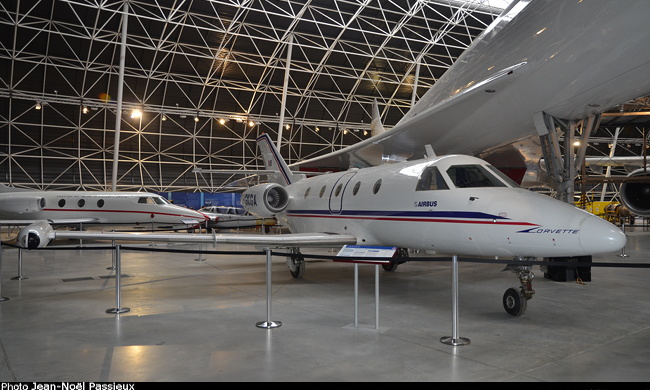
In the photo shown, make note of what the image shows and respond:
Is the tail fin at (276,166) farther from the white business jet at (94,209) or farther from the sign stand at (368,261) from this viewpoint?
the sign stand at (368,261)

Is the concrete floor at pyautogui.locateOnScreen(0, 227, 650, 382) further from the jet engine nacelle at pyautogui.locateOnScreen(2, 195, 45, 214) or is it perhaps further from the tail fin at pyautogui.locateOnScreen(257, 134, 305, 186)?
the jet engine nacelle at pyautogui.locateOnScreen(2, 195, 45, 214)

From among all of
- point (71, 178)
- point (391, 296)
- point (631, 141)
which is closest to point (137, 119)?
point (71, 178)

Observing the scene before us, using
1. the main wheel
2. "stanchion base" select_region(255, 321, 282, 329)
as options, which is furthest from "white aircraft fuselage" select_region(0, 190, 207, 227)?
the main wheel

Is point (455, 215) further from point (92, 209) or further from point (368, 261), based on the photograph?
point (92, 209)

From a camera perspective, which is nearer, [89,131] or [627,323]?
[627,323]

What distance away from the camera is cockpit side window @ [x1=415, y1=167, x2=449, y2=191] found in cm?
712

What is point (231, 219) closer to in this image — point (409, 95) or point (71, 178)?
point (71, 178)

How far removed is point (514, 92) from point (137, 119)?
102 ft

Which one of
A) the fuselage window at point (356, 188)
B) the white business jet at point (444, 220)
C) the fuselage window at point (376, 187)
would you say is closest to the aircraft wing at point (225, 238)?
the white business jet at point (444, 220)

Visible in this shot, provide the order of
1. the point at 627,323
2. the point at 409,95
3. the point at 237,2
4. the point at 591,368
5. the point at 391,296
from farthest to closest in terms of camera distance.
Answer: the point at 409,95 → the point at 237,2 → the point at 391,296 → the point at 627,323 → the point at 591,368

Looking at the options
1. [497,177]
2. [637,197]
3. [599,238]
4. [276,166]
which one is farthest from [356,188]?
[637,197]

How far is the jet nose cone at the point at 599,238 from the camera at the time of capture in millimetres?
5246

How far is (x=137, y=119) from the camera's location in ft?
114

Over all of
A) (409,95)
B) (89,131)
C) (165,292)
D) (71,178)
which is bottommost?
(165,292)
